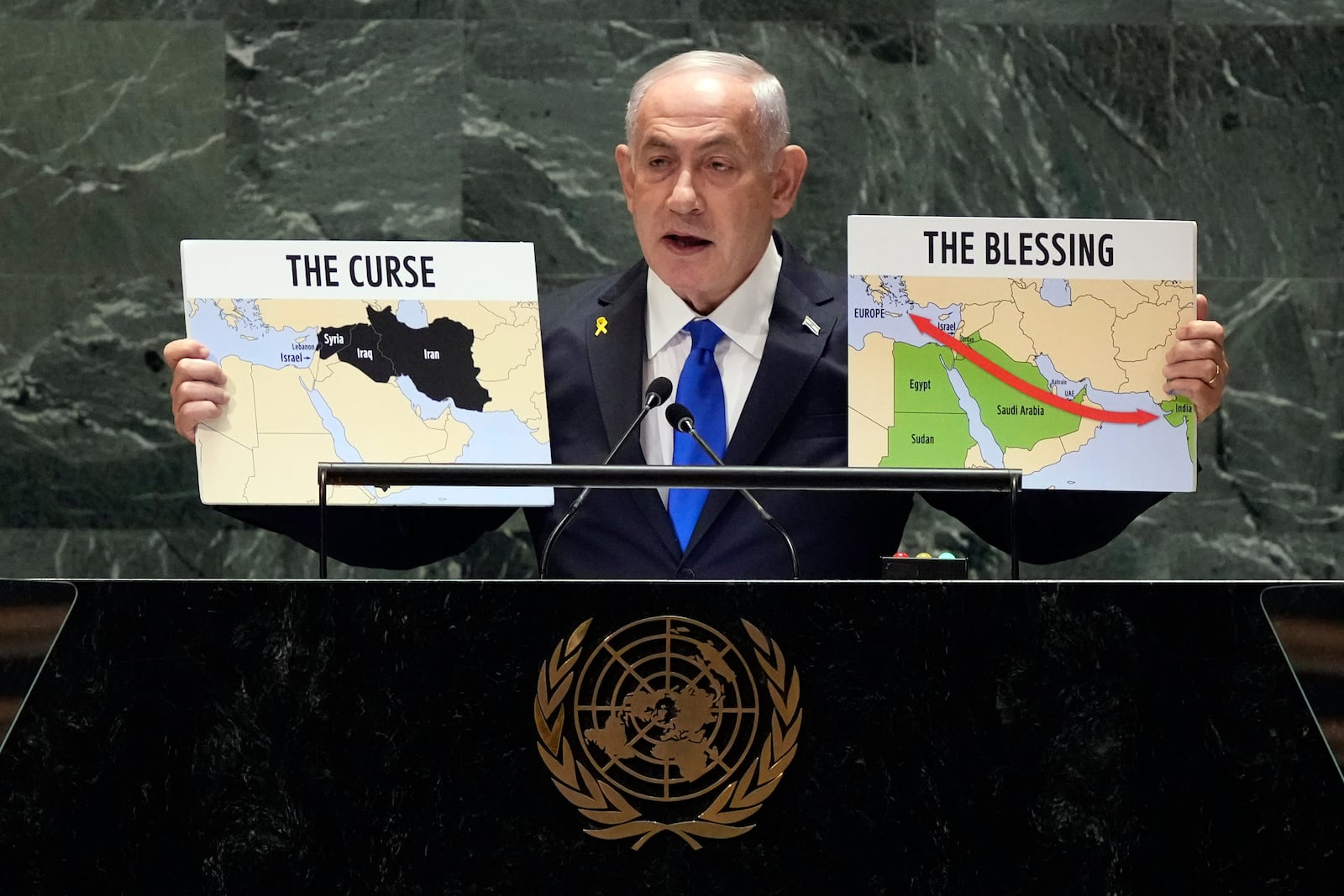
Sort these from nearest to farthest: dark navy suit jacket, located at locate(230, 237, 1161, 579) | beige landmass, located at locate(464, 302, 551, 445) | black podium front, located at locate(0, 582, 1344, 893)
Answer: black podium front, located at locate(0, 582, 1344, 893) < beige landmass, located at locate(464, 302, 551, 445) < dark navy suit jacket, located at locate(230, 237, 1161, 579)

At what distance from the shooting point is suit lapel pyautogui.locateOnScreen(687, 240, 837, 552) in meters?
2.70

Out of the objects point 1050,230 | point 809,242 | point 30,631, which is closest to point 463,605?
point 30,631

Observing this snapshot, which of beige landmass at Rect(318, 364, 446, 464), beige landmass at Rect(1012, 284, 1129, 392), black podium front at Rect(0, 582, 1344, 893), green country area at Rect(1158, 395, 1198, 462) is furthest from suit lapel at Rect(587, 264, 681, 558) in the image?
black podium front at Rect(0, 582, 1344, 893)

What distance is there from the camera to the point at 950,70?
13.5ft

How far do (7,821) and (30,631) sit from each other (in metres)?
0.21

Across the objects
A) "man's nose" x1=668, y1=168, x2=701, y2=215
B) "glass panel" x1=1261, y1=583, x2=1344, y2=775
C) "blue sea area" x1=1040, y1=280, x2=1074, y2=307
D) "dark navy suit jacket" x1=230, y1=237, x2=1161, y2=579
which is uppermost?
"man's nose" x1=668, y1=168, x2=701, y2=215

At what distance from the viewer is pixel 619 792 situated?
65.7 inches

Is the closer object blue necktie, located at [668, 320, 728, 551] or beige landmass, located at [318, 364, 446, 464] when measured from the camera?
beige landmass, located at [318, 364, 446, 464]

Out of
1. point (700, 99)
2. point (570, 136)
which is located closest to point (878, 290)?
point (700, 99)

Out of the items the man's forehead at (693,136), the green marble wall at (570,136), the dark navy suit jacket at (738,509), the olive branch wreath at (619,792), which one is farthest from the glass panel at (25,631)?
the green marble wall at (570,136)

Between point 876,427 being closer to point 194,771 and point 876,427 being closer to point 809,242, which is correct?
point 194,771

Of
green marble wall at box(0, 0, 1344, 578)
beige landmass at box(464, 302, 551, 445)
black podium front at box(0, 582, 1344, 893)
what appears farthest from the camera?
green marble wall at box(0, 0, 1344, 578)

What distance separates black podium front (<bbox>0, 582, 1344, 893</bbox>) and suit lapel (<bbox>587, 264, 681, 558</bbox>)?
0.97 meters

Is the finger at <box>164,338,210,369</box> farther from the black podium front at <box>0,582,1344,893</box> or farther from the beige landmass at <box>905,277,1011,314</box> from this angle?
the beige landmass at <box>905,277,1011,314</box>
